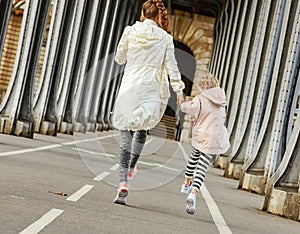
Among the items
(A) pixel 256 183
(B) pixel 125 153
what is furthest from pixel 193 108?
(A) pixel 256 183

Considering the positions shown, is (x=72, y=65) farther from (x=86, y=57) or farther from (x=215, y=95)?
(x=215, y=95)

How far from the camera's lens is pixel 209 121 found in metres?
12.4

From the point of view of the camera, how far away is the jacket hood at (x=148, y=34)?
10938mm

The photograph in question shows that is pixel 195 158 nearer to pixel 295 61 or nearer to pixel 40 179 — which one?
pixel 40 179

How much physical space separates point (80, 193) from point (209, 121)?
2.15 metres

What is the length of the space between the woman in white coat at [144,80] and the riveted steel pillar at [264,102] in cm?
819

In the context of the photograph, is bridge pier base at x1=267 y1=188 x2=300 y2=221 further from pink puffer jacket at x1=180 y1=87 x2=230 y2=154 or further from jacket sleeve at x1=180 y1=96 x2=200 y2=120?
jacket sleeve at x1=180 y1=96 x2=200 y2=120

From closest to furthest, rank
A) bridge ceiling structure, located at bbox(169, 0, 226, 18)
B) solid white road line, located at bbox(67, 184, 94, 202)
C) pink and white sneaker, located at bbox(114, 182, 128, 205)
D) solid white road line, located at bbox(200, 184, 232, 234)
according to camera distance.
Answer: solid white road line, located at bbox(200, 184, 232, 234), solid white road line, located at bbox(67, 184, 94, 202), pink and white sneaker, located at bbox(114, 182, 128, 205), bridge ceiling structure, located at bbox(169, 0, 226, 18)

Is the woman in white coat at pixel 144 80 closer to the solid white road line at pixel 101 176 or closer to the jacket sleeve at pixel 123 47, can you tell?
the jacket sleeve at pixel 123 47

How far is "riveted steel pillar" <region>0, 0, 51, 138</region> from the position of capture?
73.6 feet

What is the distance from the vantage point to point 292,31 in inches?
750

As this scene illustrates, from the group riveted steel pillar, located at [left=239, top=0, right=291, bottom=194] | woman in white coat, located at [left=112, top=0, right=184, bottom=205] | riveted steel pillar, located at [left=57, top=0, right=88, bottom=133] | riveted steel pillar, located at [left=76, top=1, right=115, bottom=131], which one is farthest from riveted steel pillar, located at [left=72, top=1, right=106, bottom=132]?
woman in white coat, located at [left=112, top=0, right=184, bottom=205]

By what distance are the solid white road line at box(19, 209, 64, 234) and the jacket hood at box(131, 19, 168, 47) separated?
9.18 ft

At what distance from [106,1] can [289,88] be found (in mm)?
22478
